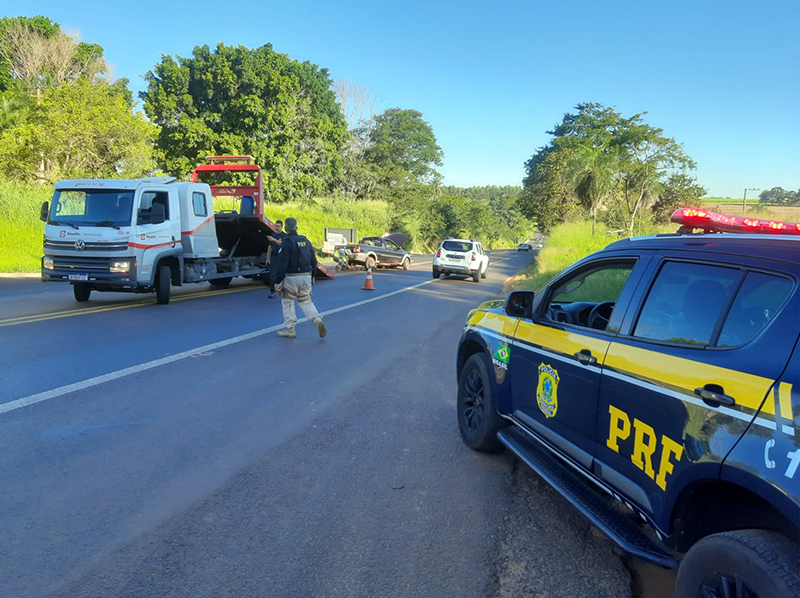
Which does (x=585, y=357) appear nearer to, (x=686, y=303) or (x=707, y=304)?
(x=686, y=303)

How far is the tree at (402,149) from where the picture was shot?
58.8 meters

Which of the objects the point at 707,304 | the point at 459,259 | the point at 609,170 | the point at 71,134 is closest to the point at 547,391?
the point at 707,304

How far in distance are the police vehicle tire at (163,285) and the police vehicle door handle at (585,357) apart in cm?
1098

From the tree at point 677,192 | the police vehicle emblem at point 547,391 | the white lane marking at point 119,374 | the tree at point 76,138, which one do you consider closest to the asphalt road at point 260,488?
the white lane marking at point 119,374

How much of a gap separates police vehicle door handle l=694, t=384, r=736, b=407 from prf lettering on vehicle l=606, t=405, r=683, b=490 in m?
0.23

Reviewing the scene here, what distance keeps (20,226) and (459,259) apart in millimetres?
17303

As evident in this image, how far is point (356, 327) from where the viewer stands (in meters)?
10.4

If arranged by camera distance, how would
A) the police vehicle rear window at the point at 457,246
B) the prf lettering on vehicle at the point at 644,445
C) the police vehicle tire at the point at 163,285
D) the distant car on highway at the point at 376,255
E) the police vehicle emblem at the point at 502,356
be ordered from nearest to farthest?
the prf lettering on vehicle at the point at 644,445 < the police vehicle emblem at the point at 502,356 < the police vehicle tire at the point at 163,285 < the police vehicle rear window at the point at 457,246 < the distant car on highway at the point at 376,255

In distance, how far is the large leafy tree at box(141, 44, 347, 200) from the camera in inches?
1462

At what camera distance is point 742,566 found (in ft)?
6.31

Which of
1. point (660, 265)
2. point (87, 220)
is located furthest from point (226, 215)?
point (660, 265)

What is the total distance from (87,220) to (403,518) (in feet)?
35.3

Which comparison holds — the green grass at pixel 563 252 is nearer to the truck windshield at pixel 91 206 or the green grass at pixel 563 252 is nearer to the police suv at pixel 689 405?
the truck windshield at pixel 91 206

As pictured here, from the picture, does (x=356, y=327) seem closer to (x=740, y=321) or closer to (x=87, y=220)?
(x=87, y=220)
